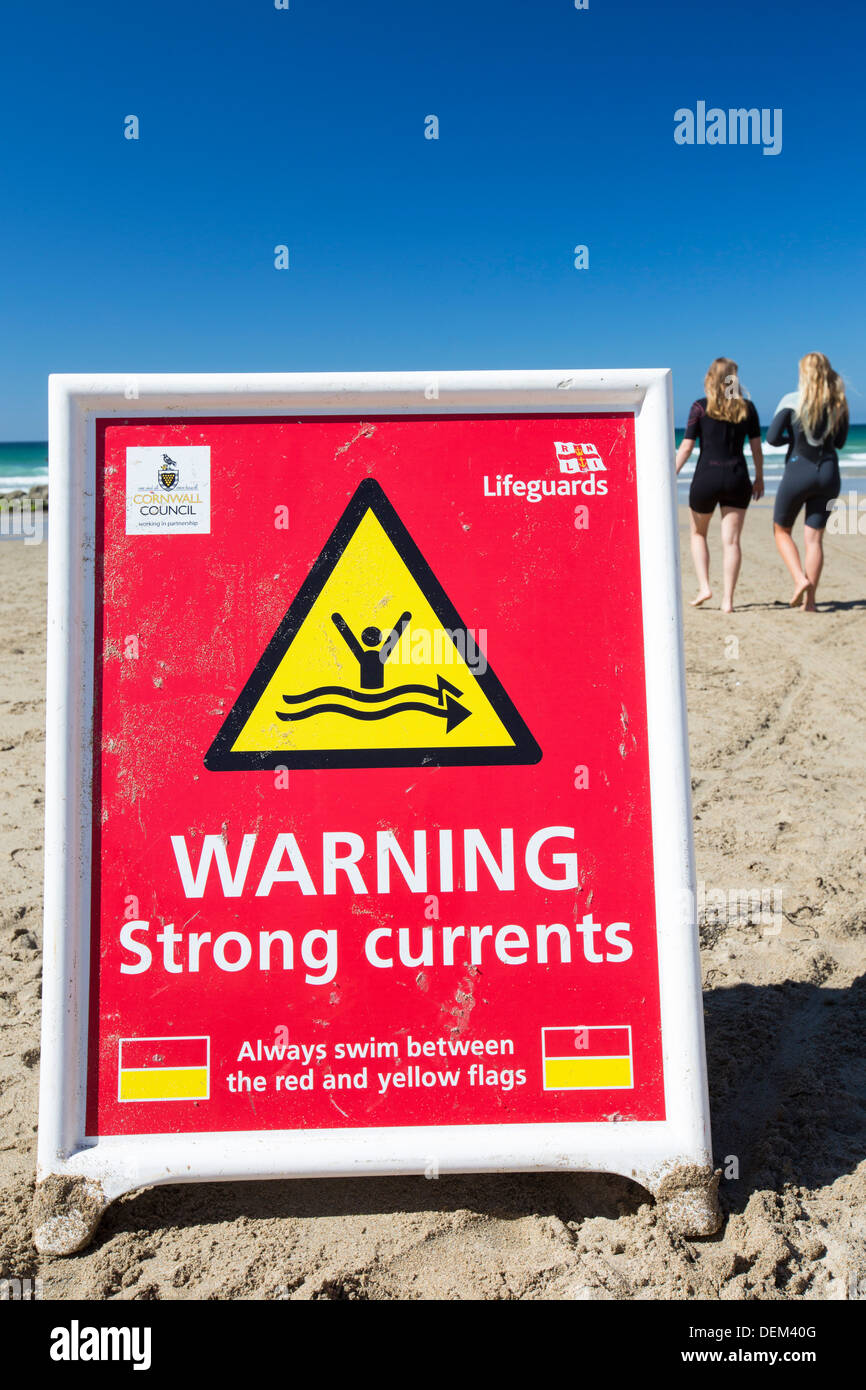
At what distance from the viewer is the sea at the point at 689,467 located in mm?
25031

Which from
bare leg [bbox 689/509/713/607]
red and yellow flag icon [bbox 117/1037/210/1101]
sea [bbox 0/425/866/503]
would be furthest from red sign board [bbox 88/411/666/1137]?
sea [bbox 0/425/866/503]

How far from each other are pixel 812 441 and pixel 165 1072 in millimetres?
7083

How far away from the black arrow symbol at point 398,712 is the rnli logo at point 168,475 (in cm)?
51

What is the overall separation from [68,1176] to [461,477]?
1.54 meters

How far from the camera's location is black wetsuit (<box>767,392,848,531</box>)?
293 inches

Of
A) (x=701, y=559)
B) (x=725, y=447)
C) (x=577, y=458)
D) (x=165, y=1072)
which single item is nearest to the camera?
(x=165, y=1072)

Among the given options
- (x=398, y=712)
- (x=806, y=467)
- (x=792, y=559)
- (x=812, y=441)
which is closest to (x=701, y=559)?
(x=792, y=559)

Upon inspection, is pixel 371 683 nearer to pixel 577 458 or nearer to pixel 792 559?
pixel 577 458

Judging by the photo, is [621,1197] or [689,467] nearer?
[621,1197]

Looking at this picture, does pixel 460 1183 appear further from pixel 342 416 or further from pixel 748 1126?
pixel 342 416

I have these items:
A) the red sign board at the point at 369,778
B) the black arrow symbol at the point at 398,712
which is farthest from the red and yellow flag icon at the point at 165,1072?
the black arrow symbol at the point at 398,712

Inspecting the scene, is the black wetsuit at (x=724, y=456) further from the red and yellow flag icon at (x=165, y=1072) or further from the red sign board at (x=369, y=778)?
the red and yellow flag icon at (x=165, y=1072)

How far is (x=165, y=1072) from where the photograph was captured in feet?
6.07
